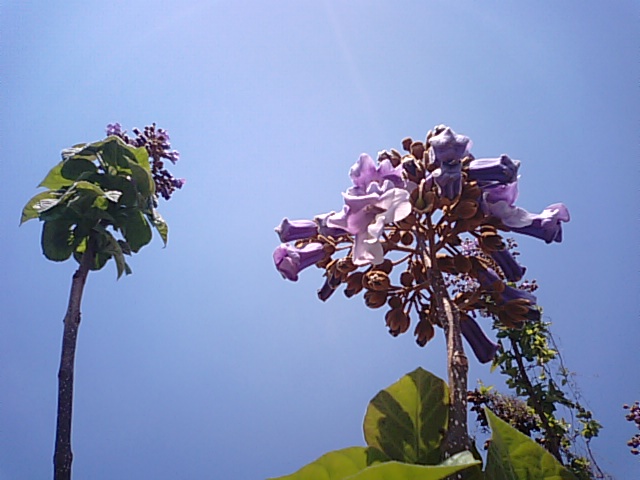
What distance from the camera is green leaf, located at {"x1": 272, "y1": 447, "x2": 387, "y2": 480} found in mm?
431

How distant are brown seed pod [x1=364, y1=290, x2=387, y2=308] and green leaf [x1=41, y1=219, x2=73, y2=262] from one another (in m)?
1.97

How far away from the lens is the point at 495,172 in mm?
893

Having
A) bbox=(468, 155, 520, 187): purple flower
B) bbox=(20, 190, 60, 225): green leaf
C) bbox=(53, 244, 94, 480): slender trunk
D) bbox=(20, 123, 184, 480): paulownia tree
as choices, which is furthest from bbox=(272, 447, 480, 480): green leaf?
bbox=(20, 190, 60, 225): green leaf

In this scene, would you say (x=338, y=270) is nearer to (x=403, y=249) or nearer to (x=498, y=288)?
(x=403, y=249)

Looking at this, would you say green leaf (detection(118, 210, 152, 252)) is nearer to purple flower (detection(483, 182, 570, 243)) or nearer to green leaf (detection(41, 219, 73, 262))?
green leaf (detection(41, 219, 73, 262))

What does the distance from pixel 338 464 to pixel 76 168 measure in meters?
2.41

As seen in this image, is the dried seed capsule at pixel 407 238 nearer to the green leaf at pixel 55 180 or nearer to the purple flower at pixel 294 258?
the purple flower at pixel 294 258

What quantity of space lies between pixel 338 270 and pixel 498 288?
0.27 m

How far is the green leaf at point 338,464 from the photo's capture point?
1.41ft

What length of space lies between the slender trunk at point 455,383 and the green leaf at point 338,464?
0.08 metres

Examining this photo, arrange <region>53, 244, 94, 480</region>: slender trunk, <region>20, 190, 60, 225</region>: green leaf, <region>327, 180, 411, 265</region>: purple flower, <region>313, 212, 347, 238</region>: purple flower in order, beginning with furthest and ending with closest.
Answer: <region>20, 190, 60, 225</region>: green leaf, <region>53, 244, 94, 480</region>: slender trunk, <region>313, 212, 347, 238</region>: purple flower, <region>327, 180, 411, 265</region>: purple flower

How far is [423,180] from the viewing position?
0.88m

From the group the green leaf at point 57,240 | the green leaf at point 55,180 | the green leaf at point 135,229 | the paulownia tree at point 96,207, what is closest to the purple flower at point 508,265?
the paulownia tree at point 96,207

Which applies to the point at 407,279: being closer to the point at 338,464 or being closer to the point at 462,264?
the point at 462,264
